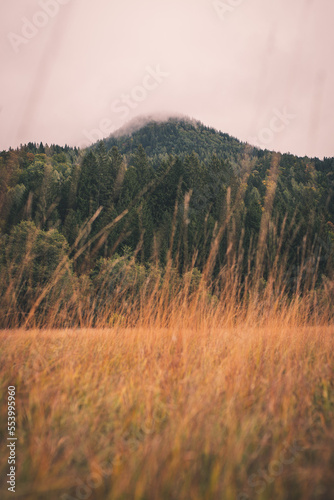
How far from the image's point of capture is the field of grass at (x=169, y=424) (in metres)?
0.87

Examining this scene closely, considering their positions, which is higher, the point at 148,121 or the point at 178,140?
the point at 148,121

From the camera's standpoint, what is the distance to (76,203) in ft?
117

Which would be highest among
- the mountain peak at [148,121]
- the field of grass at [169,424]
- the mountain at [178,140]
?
the mountain peak at [148,121]

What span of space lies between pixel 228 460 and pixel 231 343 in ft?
4.01

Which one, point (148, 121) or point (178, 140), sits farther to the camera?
point (148, 121)

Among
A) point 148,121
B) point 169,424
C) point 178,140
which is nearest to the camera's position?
point 169,424

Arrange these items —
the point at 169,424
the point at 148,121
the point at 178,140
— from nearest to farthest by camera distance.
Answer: the point at 169,424
the point at 178,140
the point at 148,121

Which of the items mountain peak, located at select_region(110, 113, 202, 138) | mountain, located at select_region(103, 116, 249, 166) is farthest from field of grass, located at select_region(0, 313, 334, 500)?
mountain peak, located at select_region(110, 113, 202, 138)

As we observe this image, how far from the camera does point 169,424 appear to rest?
1.11 m

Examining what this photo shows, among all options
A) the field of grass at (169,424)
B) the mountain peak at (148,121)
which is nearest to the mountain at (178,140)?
the mountain peak at (148,121)

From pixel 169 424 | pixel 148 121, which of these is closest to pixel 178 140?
pixel 148 121

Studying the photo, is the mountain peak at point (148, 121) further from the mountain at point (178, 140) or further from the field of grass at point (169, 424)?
the field of grass at point (169, 424)

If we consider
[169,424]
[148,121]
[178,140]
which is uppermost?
[148,121]

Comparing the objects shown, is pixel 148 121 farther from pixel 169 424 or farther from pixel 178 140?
pixel 169 424
